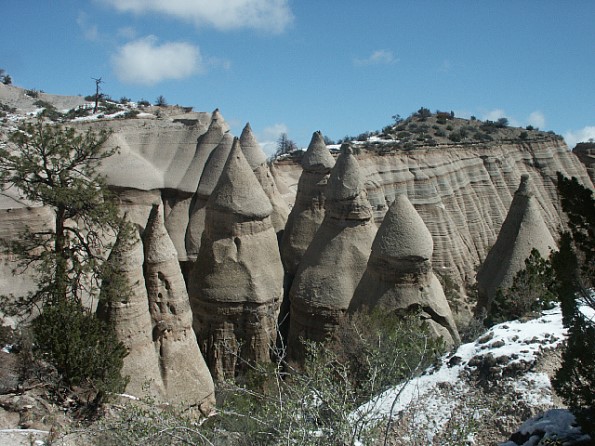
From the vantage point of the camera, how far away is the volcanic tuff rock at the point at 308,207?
17.7 metres

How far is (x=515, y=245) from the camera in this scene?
15.6 metres

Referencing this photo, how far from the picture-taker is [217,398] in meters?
12.1

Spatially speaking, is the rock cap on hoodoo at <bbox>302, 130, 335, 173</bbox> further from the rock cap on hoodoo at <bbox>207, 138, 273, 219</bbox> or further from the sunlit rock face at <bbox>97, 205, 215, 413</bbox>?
the sunlit rock face at <bbox>97, 205, 215, 413</bbox>

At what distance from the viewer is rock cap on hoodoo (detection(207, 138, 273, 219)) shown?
14.9m

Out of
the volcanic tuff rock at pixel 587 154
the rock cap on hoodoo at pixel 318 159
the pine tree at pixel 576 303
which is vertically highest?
the volcanic tuff rock at pixel 587 154

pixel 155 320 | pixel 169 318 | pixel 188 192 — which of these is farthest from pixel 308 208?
pixel 155 320

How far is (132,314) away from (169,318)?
1.05m

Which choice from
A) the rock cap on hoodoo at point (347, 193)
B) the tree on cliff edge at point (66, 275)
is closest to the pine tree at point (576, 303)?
the tree on cliff edge at point (66, 275)

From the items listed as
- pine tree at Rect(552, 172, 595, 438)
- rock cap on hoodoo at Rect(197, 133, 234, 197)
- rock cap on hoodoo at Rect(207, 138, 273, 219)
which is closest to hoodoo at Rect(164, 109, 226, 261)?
rock cap on hoodoo at Rect(197, 133, 234, 197)

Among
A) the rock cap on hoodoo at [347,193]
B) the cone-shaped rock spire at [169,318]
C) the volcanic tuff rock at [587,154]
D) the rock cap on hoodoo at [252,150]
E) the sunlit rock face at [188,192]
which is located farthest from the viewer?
the volcanic tuff rock at [587,154]

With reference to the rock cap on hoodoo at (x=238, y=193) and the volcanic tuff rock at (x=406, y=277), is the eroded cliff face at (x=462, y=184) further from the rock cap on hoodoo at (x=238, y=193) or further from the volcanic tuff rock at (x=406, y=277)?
the volcanic tuff rock at (x=406, y=277)

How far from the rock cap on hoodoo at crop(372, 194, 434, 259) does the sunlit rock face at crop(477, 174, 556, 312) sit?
3613 mm

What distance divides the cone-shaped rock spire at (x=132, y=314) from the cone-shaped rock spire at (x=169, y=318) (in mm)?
479

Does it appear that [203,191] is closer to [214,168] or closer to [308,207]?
[214,168]
